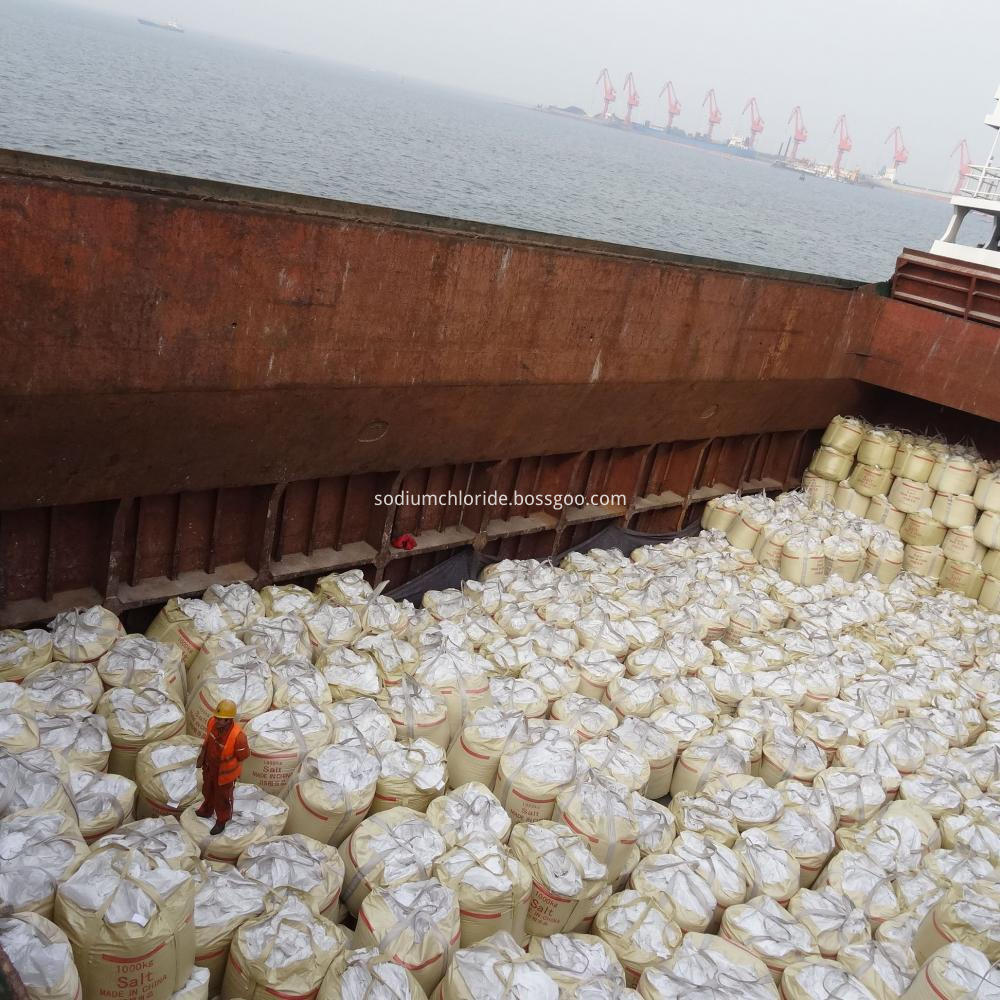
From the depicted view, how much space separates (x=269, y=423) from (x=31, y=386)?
1.34 m

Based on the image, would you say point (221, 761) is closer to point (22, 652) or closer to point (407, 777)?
point (407, 777)

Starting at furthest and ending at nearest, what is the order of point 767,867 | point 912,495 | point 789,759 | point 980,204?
1. point 980,204
2. point 912,495
3. point 789,759
4. point 767,867

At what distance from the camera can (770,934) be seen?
384cm

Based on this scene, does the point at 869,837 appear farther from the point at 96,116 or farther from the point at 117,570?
the point at 96,116

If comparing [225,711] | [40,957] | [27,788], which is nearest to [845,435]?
[225,711]

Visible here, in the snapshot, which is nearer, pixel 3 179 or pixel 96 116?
pixel 3 179

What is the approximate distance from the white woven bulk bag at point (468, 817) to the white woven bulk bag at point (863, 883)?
1630mm

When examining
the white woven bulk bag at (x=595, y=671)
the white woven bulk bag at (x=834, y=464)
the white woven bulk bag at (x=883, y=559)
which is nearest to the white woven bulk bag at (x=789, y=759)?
the white woven bulk bag at (x=595, y=671)

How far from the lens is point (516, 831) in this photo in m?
4.02

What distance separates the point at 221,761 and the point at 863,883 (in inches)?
118

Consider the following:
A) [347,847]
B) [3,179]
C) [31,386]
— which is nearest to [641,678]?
[347,847]

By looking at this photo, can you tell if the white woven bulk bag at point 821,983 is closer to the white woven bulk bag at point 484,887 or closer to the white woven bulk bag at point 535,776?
the white woven bulk bag at point 484,887

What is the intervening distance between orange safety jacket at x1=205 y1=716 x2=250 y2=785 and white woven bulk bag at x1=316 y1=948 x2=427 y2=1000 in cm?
82

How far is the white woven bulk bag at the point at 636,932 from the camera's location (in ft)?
12.0
